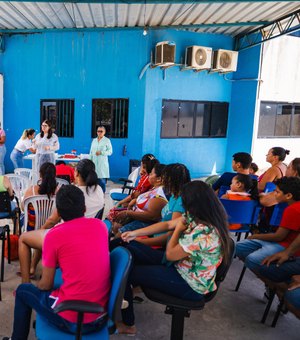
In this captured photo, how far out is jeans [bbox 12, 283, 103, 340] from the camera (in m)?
1.72

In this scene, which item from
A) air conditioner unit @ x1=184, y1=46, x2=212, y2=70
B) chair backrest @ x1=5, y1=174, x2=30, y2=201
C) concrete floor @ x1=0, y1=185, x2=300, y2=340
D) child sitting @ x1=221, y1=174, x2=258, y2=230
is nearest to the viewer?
concrete floor @ x1=0, y1=185, x2=300, y2=340

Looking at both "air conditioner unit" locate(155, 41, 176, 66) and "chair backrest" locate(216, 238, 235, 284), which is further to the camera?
"air conditioner unit" locate(155, 41, 176, 66)

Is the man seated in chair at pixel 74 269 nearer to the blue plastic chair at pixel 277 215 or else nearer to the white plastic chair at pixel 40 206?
the white plastic chair at pixel 40 206

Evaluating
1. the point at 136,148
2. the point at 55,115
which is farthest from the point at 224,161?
the point at 55,115

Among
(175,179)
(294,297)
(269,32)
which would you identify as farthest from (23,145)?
(269,32)

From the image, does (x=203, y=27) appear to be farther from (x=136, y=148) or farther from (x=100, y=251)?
(x=100, y=251)

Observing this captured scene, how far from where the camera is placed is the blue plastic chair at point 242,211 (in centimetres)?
340

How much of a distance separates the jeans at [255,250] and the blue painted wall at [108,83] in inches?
196

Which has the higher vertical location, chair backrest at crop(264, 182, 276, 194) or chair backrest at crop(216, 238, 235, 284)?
chair backrest at crop(264, 182, 276, 194)

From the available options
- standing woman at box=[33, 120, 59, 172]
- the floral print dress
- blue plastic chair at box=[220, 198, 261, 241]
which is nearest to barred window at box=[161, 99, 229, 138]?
standing woman at box=[33, 120, 59, 172]

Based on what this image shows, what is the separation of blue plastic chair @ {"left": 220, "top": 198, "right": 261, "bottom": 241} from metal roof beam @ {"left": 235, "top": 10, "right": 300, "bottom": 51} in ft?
16.5

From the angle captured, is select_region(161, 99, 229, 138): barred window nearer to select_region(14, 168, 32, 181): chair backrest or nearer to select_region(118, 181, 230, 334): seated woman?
select_region(14, 168, 32, 181): chair backrest

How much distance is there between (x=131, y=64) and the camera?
7590 millimetres

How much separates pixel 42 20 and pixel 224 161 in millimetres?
5719
